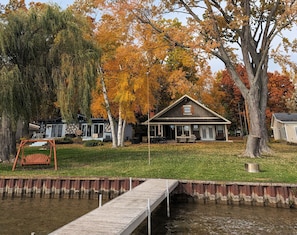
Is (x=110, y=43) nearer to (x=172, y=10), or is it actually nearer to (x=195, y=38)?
Answer: (x=172, y=10)

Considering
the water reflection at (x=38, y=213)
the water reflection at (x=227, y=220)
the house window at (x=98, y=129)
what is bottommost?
the water reflection at (x=227, y=220)

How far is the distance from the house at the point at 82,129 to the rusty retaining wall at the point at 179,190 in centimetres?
2358

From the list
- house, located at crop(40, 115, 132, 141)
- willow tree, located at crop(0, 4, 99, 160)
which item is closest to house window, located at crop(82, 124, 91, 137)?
house, located at crop(40, 115, 132, 141)

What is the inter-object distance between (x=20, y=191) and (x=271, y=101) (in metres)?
38.6

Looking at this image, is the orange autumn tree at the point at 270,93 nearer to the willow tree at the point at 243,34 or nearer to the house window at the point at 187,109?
the house window at the point at 187,109

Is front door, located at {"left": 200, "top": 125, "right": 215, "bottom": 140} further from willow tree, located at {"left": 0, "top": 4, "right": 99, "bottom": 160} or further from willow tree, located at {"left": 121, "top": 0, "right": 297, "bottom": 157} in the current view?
willow tree, located at {"left": 0, "top": 4, "right": 99, "bottom": 160}

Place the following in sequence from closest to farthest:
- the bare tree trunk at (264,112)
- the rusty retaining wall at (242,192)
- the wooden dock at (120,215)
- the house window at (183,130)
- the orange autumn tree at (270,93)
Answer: the wooden dock at (120,215), the rusty retaining wall at (242,192), the bare tree trunk at (264,112), the house window at (183,130), the orange autumn tree at (270,93)

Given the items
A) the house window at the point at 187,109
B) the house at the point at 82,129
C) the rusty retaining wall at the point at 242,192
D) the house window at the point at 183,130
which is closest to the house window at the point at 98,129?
the house at the point at 82,129

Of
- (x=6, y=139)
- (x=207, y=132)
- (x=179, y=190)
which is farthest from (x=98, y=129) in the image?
(x=179, y=190)

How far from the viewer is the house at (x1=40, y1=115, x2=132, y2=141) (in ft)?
111

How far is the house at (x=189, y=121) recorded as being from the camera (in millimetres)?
30547

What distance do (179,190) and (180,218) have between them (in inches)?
70.1

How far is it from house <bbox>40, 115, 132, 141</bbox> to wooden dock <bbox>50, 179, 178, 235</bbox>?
1037 inches

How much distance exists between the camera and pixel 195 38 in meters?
16.1
